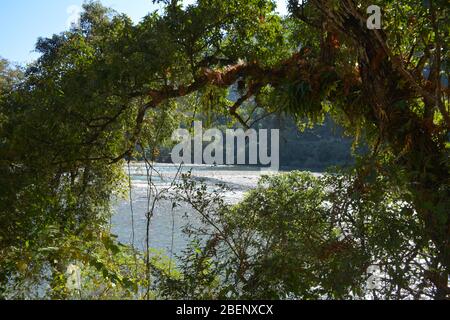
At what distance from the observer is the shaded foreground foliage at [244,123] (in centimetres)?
233

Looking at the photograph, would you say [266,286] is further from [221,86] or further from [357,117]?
[221,86]

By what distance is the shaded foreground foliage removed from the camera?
2334 millimetres

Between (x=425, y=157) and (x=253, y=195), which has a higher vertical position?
(x=425, y=157)

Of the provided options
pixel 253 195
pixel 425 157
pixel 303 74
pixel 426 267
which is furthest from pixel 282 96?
pixel 426 267

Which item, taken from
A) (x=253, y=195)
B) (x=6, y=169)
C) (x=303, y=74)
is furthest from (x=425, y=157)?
(x=6, y=169)

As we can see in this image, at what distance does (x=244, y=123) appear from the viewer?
13.8ft

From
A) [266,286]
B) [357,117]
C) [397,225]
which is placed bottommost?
[266,286]

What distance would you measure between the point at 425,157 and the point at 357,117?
729mm

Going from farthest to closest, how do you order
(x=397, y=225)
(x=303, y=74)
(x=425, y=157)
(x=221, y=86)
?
(x=221, y=86) < (x=303, y=74) < (x=425, y=157) < (x=397, y=225)

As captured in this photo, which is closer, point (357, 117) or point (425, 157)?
point (425, 157)

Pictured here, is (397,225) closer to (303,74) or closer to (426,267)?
(426,267)

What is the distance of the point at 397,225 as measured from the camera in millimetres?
2211

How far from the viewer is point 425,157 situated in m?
2.98
